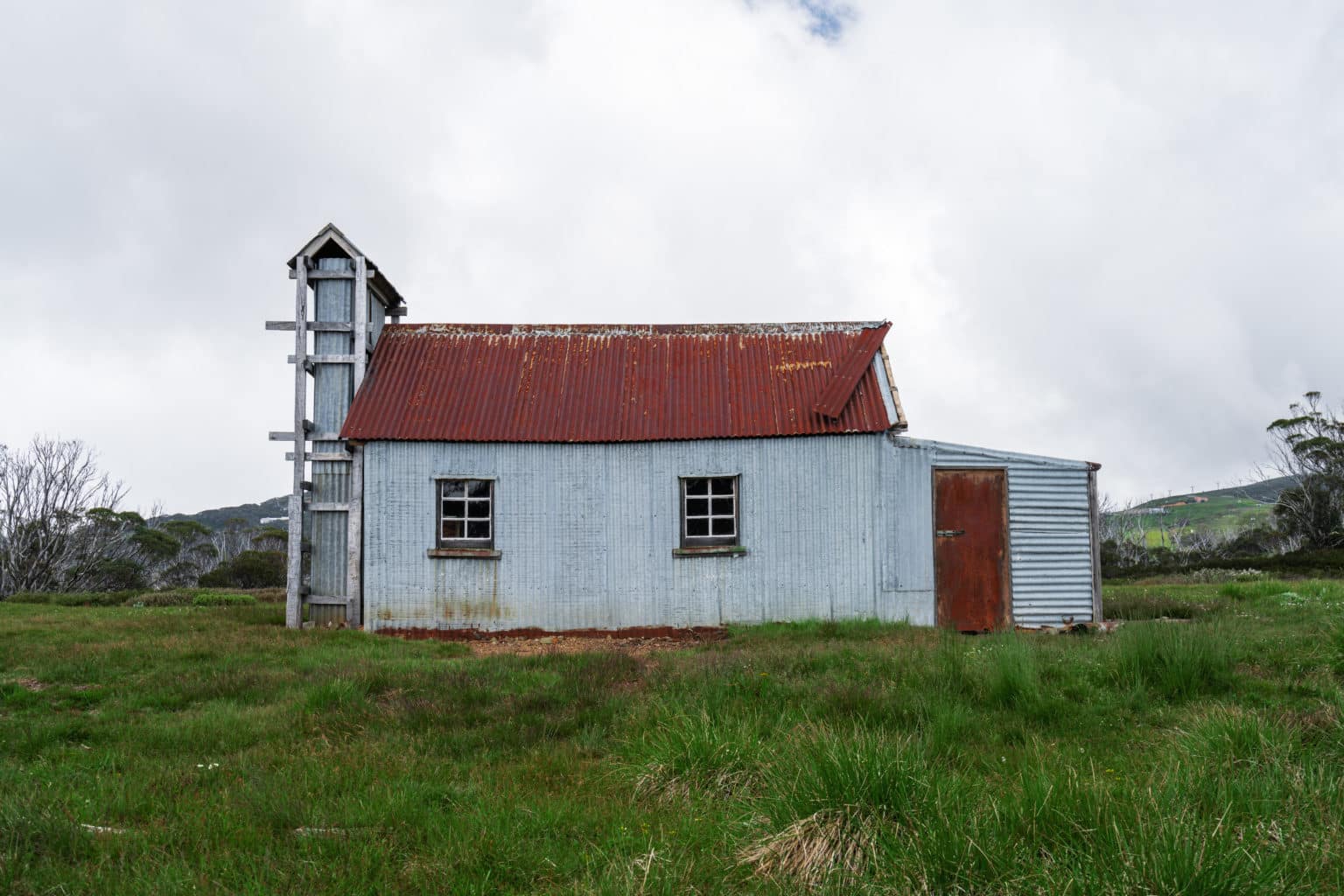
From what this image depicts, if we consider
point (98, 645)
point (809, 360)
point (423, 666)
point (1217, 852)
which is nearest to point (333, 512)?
point (98, 645)

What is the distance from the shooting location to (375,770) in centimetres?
586

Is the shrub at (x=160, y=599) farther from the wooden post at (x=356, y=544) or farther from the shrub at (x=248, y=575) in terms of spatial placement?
the wooden post at (x=356, y=544)

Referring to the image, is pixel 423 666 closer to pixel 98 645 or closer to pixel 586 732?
pixel 586 732

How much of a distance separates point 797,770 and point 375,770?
284 cm

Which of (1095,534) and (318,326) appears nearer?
(1095,534)

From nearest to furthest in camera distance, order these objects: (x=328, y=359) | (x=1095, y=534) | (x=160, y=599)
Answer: (x=1095, y=534), (x=328, y=359), (x=160, y=599)

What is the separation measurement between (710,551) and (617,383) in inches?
136

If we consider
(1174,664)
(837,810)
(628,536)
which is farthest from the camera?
(628,536)

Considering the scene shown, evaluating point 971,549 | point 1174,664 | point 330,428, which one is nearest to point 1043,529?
point 971,549

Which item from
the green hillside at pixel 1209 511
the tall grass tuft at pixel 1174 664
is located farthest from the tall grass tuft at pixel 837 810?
the green hillside at pixel 1209 511

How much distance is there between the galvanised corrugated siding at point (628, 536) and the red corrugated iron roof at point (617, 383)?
31 cm

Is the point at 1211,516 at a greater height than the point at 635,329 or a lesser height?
lesser

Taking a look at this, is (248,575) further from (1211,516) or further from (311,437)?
(1211,516)

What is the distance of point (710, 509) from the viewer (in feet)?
48.5
